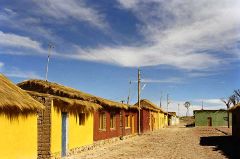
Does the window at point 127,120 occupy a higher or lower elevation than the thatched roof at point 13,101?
lower

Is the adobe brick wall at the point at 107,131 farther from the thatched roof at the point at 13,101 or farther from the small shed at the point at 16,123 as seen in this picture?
the thatched roof at the point at 13,101

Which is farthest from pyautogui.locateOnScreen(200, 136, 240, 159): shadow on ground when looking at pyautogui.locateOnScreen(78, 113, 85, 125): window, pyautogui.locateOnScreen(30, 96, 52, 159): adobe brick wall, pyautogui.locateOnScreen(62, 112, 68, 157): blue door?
pyautogui.locateOnScreen(30, 96, 52, 159): adobe brick wall

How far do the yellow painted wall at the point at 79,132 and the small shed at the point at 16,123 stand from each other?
215 inches

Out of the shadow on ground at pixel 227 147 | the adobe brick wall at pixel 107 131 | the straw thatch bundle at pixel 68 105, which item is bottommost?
the shadow on ground at pixel 227 147

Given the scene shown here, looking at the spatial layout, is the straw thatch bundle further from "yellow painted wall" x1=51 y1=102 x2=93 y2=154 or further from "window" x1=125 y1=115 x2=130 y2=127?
"window" x1=125 y1=115 x2=130 y2=127

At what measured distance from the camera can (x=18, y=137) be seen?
14.5 metres

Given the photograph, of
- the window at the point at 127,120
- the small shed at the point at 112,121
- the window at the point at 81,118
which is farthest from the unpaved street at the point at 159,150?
the window at the point at 127,120

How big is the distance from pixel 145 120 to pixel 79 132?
31848 millimetres

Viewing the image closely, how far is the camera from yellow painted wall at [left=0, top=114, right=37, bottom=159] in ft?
43.6

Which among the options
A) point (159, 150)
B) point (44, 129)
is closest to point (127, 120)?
point (159, 150)

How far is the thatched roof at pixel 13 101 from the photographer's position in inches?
517

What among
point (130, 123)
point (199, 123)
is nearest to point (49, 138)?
point (130, 123)

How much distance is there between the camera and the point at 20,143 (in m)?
14.7

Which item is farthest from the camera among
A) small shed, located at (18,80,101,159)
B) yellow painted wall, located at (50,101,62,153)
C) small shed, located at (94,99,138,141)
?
small shed, located at (94,99,138,141)
